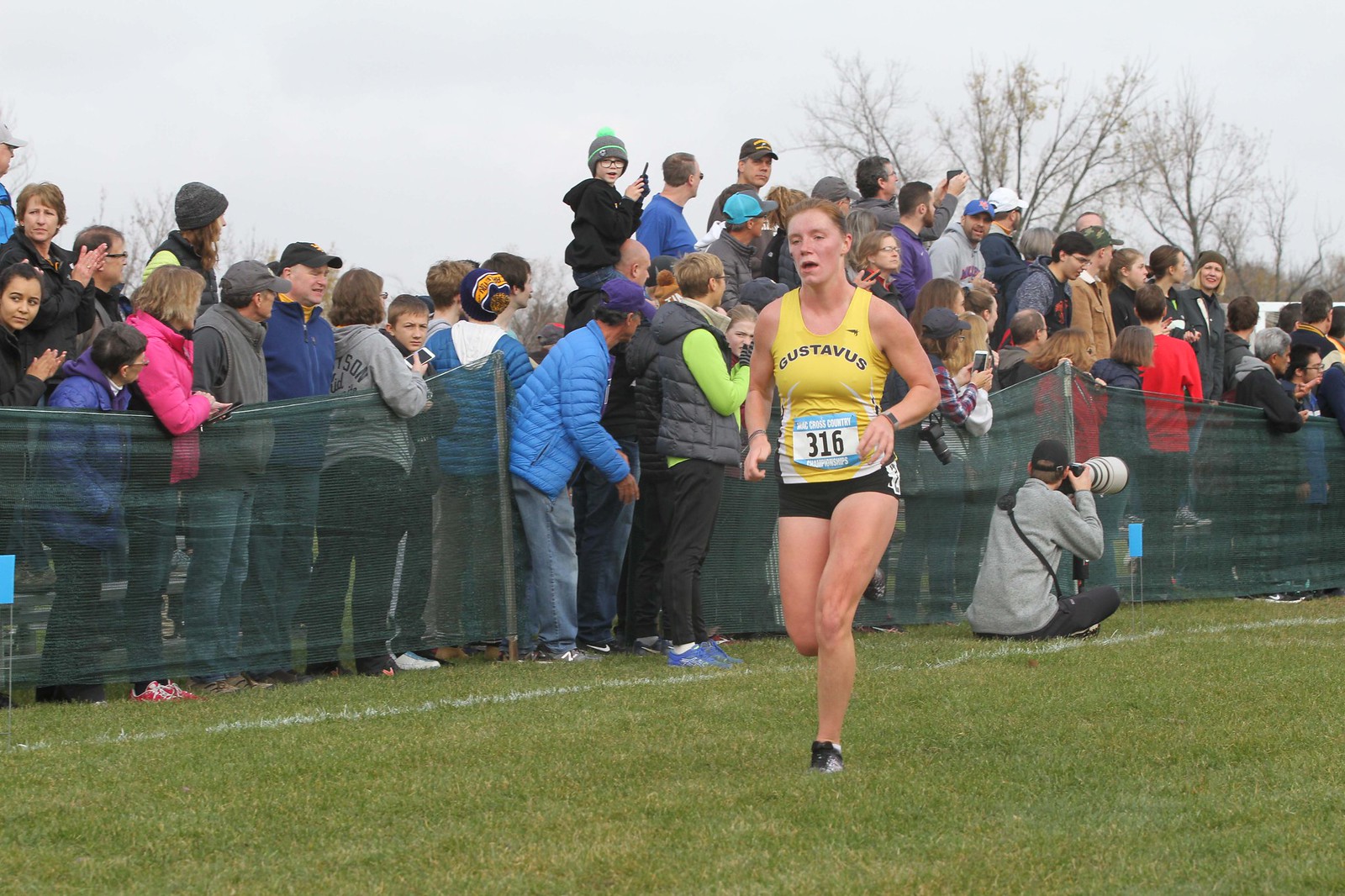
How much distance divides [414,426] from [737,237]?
349 cm

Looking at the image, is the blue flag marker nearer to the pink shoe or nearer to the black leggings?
the pink shoe

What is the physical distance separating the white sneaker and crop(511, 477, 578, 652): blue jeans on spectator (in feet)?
2.35

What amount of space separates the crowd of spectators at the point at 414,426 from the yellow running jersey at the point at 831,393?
10.3 ft

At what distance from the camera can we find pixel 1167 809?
5613 mm

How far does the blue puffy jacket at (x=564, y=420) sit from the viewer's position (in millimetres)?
9750

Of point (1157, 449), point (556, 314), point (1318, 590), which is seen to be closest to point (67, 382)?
point (1157, 449)

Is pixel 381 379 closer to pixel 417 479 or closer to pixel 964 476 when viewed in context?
pixel 417 479

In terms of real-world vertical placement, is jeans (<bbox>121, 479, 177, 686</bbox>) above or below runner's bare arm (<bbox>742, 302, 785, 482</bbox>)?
below

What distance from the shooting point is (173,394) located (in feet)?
27.3

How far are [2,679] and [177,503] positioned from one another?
4.13 ft

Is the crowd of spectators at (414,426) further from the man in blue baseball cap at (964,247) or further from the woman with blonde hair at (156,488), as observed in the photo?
the man in blue baseball cap at (964,247)

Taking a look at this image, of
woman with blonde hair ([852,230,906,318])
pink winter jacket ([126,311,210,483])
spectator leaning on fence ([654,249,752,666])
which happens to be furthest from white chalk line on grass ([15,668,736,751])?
woman with blonde hair ([852,230,906,318])

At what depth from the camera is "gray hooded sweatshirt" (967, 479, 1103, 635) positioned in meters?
10.3

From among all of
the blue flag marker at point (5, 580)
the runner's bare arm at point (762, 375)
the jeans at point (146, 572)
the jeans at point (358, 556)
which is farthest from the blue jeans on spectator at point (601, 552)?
the blue flag marker at point (5, 580)
